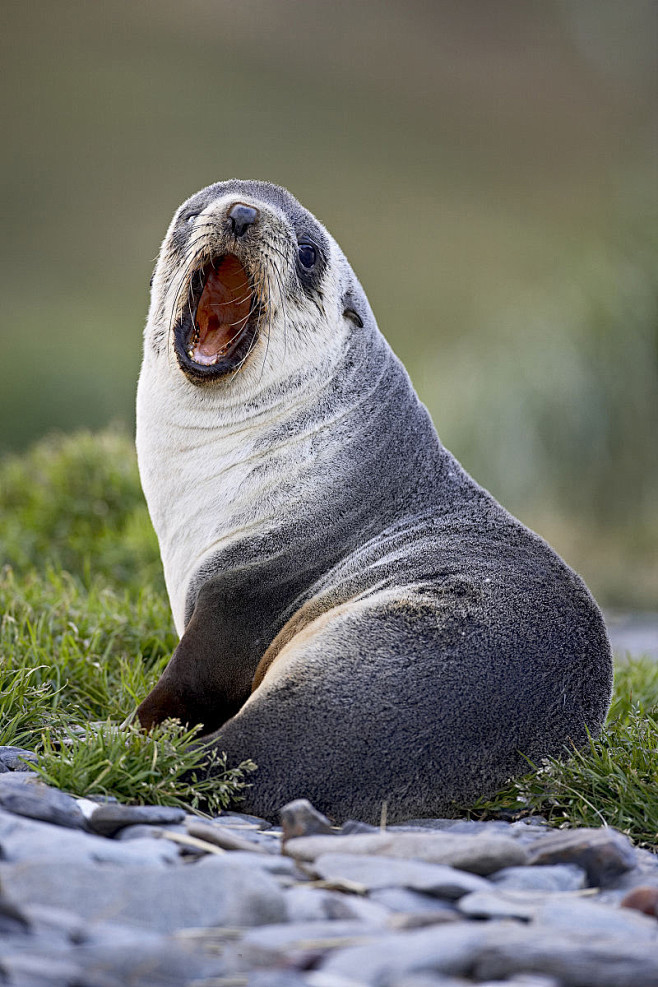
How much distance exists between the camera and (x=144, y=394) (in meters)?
4.72

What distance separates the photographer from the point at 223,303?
15.3 feet

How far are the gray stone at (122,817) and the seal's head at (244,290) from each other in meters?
1.84

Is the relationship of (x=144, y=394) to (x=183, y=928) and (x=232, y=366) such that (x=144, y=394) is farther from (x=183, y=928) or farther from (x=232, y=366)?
(x=183, y=928)

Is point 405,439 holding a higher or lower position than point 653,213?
lower

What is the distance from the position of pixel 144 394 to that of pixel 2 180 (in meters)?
36.2

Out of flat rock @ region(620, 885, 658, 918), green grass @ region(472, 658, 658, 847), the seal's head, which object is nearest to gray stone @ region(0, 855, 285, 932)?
flat rock @ region(620, 885, 658, 918)

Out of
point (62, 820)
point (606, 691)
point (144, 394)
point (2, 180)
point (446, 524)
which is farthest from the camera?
point (2, 180)

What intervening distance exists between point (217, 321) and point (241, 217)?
1.40 ft

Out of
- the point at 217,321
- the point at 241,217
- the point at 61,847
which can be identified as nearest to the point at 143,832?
the point at 61,847

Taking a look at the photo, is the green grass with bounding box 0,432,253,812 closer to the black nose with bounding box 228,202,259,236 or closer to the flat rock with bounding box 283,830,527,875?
the flat rock with bounding box 283,830,527,875

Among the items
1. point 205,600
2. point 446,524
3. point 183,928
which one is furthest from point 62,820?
point 446,524

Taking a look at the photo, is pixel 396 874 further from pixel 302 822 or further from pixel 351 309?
pixel 351 309

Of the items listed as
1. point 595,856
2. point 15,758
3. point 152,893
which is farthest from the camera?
point 15,758

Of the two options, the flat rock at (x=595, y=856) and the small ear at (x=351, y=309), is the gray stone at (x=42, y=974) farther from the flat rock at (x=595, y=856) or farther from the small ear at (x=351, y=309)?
the small ear at (x=351, y=309)
